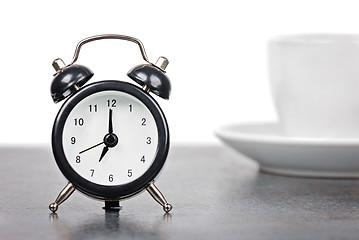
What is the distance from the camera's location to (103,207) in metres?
1.16

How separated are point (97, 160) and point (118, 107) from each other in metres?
0.09

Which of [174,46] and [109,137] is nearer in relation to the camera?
[109,137]

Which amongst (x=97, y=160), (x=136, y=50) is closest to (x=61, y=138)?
(x=97, y=160)

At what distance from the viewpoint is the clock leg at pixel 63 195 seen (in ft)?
3.68

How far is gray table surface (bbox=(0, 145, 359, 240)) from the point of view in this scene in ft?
3.33

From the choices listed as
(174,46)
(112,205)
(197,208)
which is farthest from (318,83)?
(174,46)

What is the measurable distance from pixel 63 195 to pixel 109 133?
12 cm

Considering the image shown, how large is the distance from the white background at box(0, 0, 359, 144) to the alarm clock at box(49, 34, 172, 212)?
150 centimetres

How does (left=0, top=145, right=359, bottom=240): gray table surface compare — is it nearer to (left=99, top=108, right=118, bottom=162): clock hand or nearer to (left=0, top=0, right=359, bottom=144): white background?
(left=99, top=108, right=118, bottom=162): clock hand

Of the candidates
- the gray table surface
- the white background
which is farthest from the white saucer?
the white background

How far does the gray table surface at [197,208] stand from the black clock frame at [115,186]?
1.6 inches

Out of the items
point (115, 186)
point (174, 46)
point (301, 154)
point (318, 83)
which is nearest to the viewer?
point (115, 186)

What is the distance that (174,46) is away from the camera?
107 inches

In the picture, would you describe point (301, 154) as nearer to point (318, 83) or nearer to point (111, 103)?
point (318, 83)
